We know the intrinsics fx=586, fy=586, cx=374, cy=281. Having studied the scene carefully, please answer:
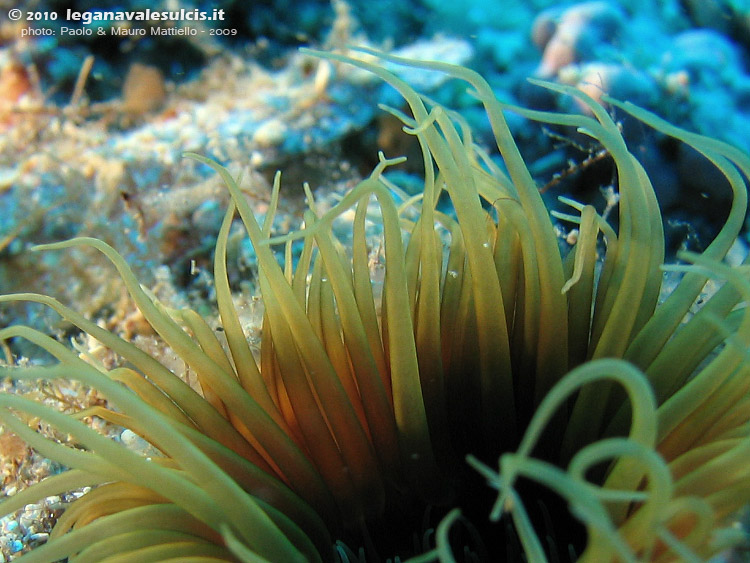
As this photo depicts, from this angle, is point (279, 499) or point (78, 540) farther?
point (279, 499)

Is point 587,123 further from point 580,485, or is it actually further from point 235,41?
point 235,41

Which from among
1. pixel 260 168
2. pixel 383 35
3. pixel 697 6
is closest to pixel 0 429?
pixel 260 168

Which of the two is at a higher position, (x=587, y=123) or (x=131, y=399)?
(x=587, y=123)

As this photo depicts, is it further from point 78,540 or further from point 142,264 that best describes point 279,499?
point 142,264

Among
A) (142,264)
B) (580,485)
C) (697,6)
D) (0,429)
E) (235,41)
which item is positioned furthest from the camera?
(235,41)

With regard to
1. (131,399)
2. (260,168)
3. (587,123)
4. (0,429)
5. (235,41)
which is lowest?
(0,429)

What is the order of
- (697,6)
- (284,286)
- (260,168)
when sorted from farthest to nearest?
(697,6), (260,168), (284,286)

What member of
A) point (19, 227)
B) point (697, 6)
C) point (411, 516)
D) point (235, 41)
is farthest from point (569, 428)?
point (235, 41)
